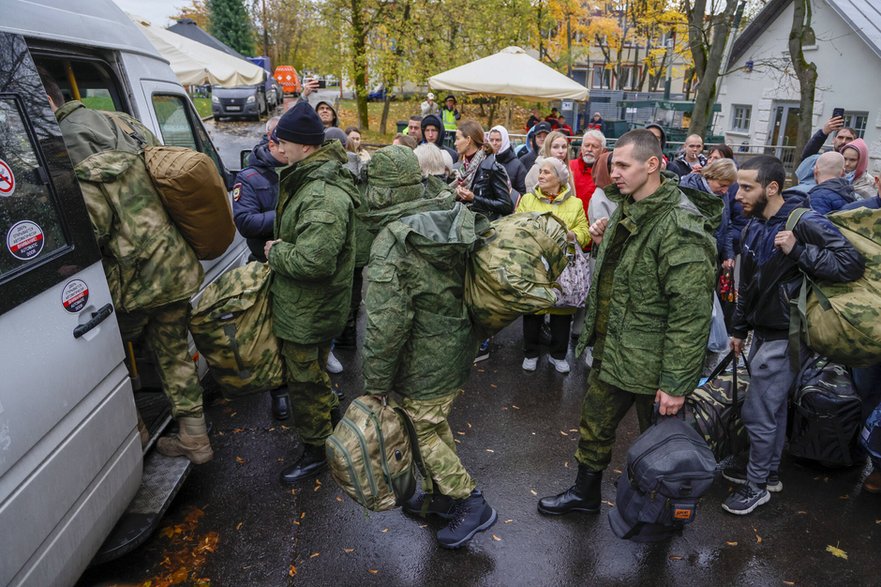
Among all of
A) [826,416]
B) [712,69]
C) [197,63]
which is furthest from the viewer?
[712,69]

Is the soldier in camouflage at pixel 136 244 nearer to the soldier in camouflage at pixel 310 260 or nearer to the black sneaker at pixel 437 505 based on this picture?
the soldier in camouflage at pixel 310 260

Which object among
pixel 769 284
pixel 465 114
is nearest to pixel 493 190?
pixel 769 284

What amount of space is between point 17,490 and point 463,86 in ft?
34.1

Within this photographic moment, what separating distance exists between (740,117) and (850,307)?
24.5 metres

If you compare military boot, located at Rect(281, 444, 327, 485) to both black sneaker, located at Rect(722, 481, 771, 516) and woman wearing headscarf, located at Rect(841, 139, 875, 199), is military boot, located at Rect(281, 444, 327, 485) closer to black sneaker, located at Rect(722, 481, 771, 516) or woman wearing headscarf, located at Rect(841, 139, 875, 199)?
black sneaker, located at Rect(722, 481, 771, 516)

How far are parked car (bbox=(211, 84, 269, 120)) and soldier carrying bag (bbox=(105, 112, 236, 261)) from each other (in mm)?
22187

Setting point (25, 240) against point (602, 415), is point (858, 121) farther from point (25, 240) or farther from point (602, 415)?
point (25, 240)

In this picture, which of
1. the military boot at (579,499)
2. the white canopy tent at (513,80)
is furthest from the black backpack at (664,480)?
the white canopy tent at (513,80)

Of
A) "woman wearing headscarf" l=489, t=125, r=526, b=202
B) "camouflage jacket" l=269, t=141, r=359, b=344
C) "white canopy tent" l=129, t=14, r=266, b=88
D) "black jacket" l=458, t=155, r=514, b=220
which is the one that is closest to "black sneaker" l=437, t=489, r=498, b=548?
"camouflage jacket" l=269, t=141, r=359, b=344

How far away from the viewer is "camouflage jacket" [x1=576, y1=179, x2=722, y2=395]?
2758 millimetres

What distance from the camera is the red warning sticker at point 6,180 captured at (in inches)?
86.6

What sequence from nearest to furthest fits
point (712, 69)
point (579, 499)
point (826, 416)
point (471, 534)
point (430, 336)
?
point (430, 336) → point (471, 534) → point (579, 499) → point (826, 416) → point (712, 69)

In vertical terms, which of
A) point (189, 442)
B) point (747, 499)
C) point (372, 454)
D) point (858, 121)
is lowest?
point (747, 499)

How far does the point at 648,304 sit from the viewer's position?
2.94 metres
